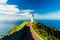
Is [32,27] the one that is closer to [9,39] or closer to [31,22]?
[31,22]

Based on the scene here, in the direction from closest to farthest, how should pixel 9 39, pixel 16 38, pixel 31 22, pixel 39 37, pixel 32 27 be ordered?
pixel 9 39 → pixel 16 38 → pixel 39 37 → pixel 32 27 → pixel 31 22

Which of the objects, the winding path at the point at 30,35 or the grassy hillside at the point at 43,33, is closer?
the grassy hillside at the point at 43,33

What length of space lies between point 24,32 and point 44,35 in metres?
3.91

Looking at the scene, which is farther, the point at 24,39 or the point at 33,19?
the point at 33,19

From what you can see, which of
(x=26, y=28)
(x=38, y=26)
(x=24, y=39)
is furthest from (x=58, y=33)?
(x=24, y=39)

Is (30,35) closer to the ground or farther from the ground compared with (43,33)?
closer to the ground

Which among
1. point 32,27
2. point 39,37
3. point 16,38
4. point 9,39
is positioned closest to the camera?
point 9,39

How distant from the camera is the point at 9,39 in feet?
121

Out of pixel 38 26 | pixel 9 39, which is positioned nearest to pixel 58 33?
pixel 38 26

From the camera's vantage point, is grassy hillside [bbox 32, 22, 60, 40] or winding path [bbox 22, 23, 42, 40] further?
winding path [bbox 22, 23, 42, 40]

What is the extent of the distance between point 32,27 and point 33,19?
493 cm

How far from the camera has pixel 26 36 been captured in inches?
1997

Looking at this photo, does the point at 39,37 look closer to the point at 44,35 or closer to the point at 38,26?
the point at 44,35

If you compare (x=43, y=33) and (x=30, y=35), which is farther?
(x=43, y=33)
